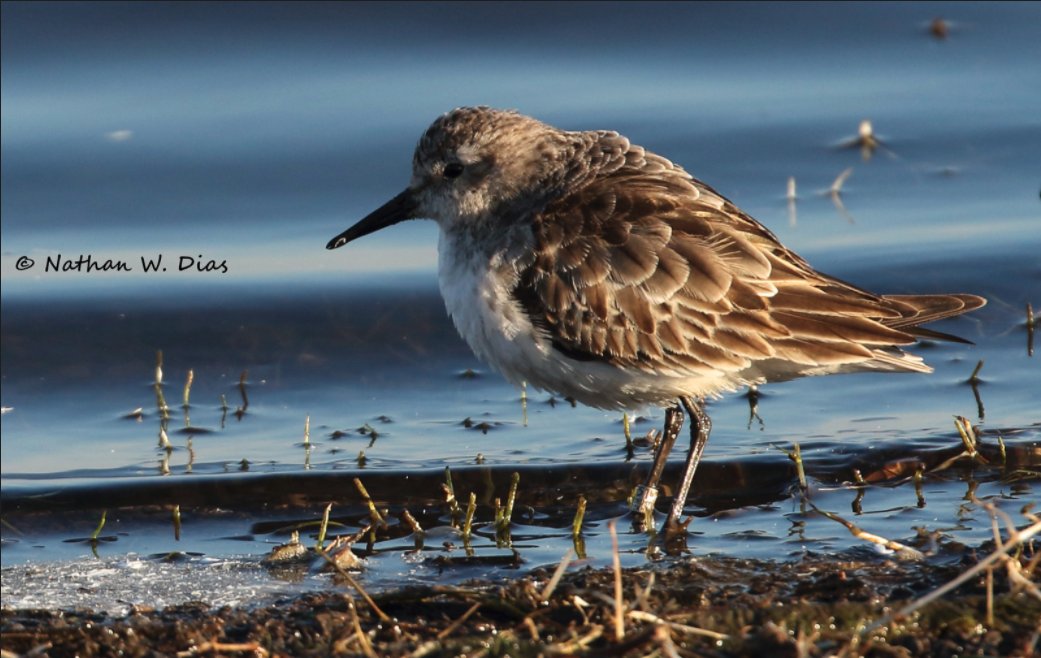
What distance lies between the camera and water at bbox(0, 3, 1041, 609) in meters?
7.41

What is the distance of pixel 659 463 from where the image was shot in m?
7.52

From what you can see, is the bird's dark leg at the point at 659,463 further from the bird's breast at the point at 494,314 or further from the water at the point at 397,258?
the bird's breast at the point at 494,314

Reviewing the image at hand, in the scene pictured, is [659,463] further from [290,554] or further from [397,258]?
[397,258]

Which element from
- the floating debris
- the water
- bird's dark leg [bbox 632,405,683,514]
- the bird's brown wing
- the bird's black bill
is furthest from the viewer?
the bird's black bill

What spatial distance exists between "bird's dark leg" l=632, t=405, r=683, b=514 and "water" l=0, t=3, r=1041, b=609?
19 cm

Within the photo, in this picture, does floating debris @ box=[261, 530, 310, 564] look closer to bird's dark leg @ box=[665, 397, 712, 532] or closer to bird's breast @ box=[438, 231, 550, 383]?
bird's breast @ box=[438, 231, 550, 383]

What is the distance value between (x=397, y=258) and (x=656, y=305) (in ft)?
14.4

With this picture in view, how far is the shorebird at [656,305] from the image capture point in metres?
6.85

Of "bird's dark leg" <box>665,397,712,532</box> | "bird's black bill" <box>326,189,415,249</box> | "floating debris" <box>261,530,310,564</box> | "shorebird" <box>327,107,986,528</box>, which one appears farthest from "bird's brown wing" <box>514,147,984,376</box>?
"floating debris" <box>261,530,310,564</box>

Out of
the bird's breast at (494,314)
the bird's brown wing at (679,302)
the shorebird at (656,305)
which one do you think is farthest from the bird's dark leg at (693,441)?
the bird's breast at (494,314)

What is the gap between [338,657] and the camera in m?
4.91

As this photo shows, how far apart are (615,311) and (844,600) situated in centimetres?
195

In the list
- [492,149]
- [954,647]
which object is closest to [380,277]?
[492,149]

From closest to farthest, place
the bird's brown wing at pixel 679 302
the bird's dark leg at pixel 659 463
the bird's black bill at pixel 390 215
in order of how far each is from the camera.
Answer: the bird's brown wing at pixel 679 302, the bird's dark leg at pixel 659 463, the bird's black bill at pixel 390 215
